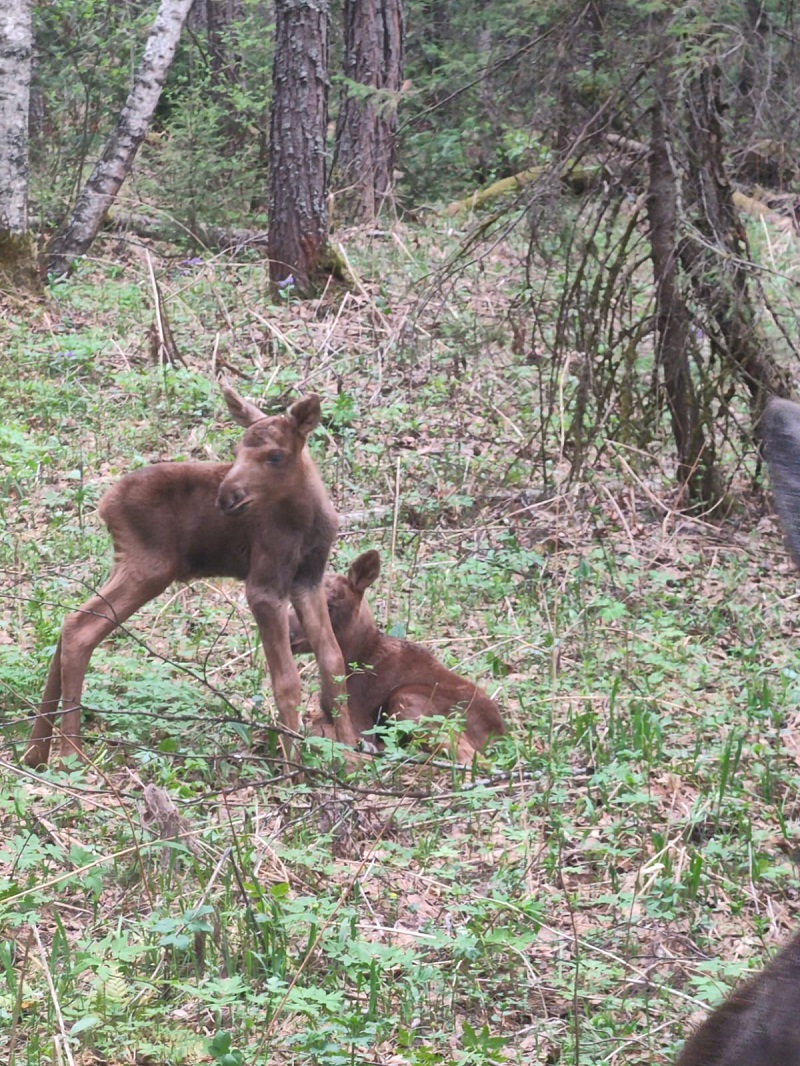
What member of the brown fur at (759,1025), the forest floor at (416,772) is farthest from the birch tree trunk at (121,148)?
the brown fur at (759,1025)

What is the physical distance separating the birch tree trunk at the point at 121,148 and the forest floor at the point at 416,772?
140 inches

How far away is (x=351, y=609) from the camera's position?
770cm

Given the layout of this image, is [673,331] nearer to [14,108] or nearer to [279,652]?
[279,652]

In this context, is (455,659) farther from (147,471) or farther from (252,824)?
(252,824)

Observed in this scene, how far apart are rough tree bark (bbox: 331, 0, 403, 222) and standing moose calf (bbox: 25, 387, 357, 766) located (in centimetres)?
1109

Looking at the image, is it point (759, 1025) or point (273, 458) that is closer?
point (759, 1025)

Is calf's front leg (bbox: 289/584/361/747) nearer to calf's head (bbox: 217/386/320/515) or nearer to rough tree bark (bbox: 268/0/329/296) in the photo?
calf's head (bbox: 217/386/320/515)

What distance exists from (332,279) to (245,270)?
5.12 ft

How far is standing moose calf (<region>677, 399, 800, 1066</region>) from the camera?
144cm

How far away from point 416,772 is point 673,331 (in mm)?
4767

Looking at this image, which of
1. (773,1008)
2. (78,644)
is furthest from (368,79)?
(773,1008)

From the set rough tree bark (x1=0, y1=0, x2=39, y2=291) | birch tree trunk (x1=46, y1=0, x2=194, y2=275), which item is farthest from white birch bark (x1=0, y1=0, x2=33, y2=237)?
birch tree trunk (x1=46, y1=0, x2=194, y2=275)

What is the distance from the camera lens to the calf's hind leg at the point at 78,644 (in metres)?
6.46

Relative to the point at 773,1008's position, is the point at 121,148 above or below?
above
